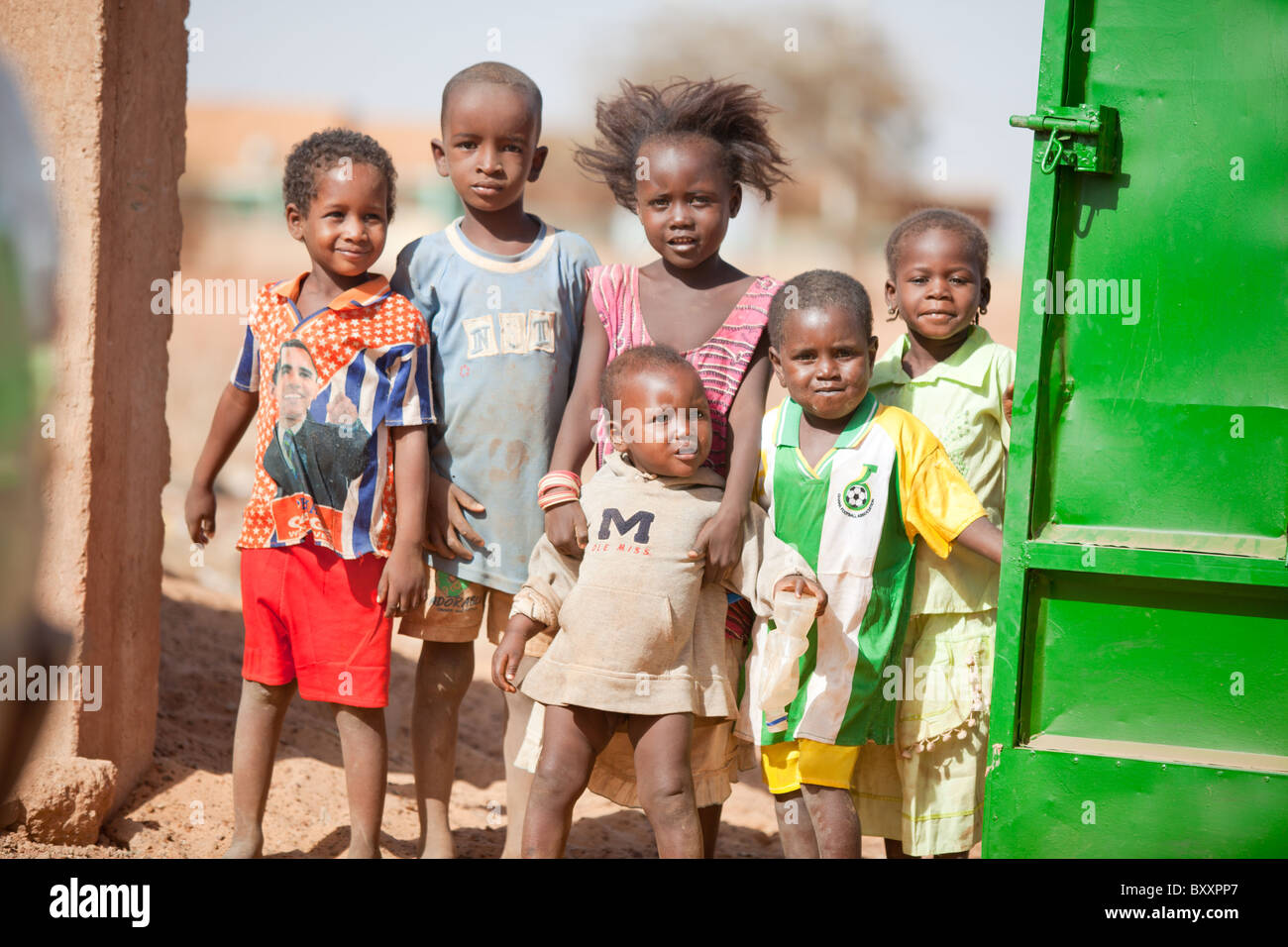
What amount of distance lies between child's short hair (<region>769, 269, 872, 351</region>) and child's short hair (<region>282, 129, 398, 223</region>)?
3.60 feet

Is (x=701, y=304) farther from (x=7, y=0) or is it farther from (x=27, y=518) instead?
(x=27, y=518)

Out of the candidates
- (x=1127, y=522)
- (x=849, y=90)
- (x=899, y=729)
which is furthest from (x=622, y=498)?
(x=849, y=90)

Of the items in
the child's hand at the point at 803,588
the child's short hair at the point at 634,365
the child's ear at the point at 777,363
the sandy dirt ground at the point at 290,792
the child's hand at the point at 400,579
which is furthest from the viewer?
the sandy dirt ground at the point at 290,792

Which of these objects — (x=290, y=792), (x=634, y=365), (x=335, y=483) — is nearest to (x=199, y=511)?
(x=335, y=483)

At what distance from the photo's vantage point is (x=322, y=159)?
313cm

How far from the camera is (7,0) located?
3.24m

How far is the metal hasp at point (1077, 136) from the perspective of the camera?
2.47 meters

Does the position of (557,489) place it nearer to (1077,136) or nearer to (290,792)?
(1077,136)

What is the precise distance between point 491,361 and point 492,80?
740 millimetres

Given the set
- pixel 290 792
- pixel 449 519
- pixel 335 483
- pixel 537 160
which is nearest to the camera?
pixel 335 483

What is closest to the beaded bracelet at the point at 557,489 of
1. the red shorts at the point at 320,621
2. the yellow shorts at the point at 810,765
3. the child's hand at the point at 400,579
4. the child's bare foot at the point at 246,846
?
the child's hand at the point at 400,579

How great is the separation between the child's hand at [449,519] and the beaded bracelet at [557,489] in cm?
31

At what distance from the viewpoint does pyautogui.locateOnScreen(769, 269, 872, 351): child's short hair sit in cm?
288

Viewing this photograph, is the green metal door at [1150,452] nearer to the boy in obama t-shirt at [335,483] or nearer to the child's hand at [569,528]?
the child's hand at [569,528]
